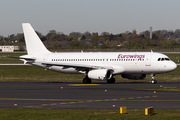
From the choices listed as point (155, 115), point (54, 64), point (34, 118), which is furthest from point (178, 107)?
point (54, 64)

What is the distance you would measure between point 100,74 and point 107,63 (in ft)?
11.2

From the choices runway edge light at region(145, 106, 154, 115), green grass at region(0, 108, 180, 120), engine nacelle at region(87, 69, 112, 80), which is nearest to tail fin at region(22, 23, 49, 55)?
engine nacelle at region(87, 69, 112, 80)

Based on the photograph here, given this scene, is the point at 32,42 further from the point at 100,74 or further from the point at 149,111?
the point at 149,111

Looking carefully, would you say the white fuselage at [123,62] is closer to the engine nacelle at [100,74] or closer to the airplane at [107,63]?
the airplane at [107,63]

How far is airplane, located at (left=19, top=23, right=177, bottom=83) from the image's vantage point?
43094 millimetres

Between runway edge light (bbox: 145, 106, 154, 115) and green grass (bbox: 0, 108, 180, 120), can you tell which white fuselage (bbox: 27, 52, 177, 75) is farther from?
runway edge light (bbox: 145, 106, 154, 115)

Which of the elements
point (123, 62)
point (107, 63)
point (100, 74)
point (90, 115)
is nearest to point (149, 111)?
point (90, 115)

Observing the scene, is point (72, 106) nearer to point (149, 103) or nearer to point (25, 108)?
point (25, 108)

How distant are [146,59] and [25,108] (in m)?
25.1

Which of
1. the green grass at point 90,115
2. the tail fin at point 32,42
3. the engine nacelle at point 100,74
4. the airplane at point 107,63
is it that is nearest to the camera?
the green grass at point 90,115

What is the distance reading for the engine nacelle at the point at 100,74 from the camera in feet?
139

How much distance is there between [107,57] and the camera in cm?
4578

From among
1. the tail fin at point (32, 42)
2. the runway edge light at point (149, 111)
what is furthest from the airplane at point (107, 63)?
the runway edge light at point (149, 111)

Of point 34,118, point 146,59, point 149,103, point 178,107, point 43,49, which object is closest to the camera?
point 34,118
